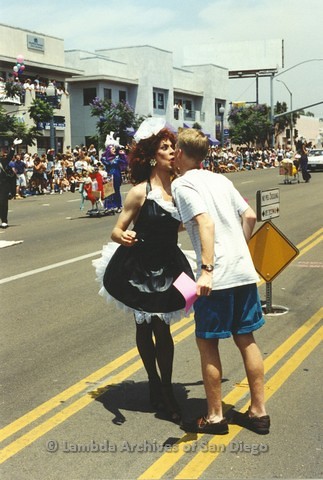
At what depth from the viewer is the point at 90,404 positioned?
490 cm

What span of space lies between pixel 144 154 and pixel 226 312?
122 cm

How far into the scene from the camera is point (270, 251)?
23.8 ft

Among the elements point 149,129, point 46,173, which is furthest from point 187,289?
point 46,173

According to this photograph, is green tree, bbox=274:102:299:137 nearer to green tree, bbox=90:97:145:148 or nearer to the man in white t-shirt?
green tree, bbox=90:97:145:148

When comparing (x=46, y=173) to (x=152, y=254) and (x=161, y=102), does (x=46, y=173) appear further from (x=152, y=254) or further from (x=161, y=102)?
(x=161, y=102)

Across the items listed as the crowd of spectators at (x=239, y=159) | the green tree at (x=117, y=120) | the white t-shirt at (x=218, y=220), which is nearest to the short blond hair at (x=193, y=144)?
the white t-shirt at (x=218, y=220)

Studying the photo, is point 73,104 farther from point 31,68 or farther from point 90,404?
point 90,404

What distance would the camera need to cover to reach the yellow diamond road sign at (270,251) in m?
7.14

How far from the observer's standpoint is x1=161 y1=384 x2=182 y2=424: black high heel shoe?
4.56 meters

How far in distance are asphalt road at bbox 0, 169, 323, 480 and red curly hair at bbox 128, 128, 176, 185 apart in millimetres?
1597

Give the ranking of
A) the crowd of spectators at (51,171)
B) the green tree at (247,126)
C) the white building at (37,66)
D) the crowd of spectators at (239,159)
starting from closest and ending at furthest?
the crowd of spectators at (51,171)
the white building at (37,66)
the crowd of spectators at (239,159)
the green tree at (247,126)

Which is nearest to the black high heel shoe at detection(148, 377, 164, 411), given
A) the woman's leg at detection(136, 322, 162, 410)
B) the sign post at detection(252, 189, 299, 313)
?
the woman's leg at detection(136, 322, 162, 410)

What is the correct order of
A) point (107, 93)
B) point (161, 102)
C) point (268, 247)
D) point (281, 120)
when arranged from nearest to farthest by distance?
1. point (268, 247)
2. point (107, 93)
3. point (161, 102)
4. point (281, 120)

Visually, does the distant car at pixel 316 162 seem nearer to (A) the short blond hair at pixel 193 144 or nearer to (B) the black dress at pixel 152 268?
(B) the black dress at pixel 152 268
